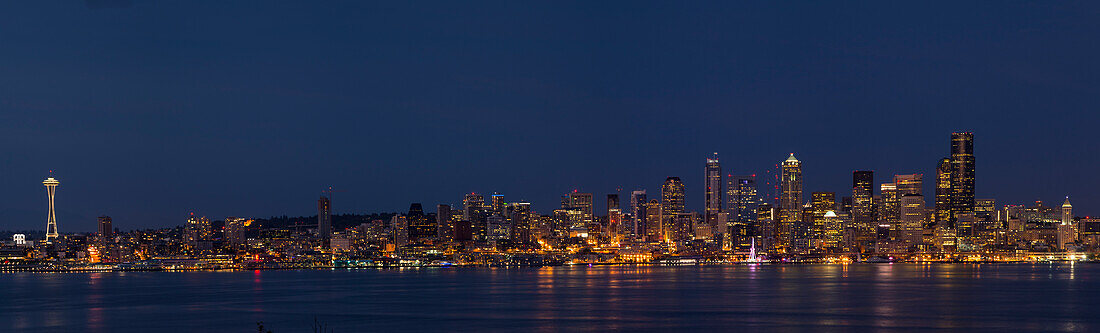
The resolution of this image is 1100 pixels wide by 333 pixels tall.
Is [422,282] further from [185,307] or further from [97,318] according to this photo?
[97,318]

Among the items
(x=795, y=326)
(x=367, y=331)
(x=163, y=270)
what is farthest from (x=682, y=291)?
(x=163, y=270)

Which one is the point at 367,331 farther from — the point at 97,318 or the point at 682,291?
the point at 682,291

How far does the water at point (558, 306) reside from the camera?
73.9 meters

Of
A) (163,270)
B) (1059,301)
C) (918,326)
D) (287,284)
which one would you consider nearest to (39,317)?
(287,284)

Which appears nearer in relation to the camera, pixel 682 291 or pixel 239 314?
pixel 239 314

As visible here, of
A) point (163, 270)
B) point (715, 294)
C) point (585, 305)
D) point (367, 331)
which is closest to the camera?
point (367, 331)

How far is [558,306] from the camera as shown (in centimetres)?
8956

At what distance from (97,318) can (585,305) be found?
3556cm

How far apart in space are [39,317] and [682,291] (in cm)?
5736

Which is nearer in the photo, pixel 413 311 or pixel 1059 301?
pixel 413 311

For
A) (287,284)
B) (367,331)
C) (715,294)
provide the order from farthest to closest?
(287,284) → (715,294) → (367,331)

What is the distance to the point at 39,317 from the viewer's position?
82125 millimetres

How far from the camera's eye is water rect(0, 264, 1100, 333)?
73.9 meters

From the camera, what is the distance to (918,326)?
236ft
